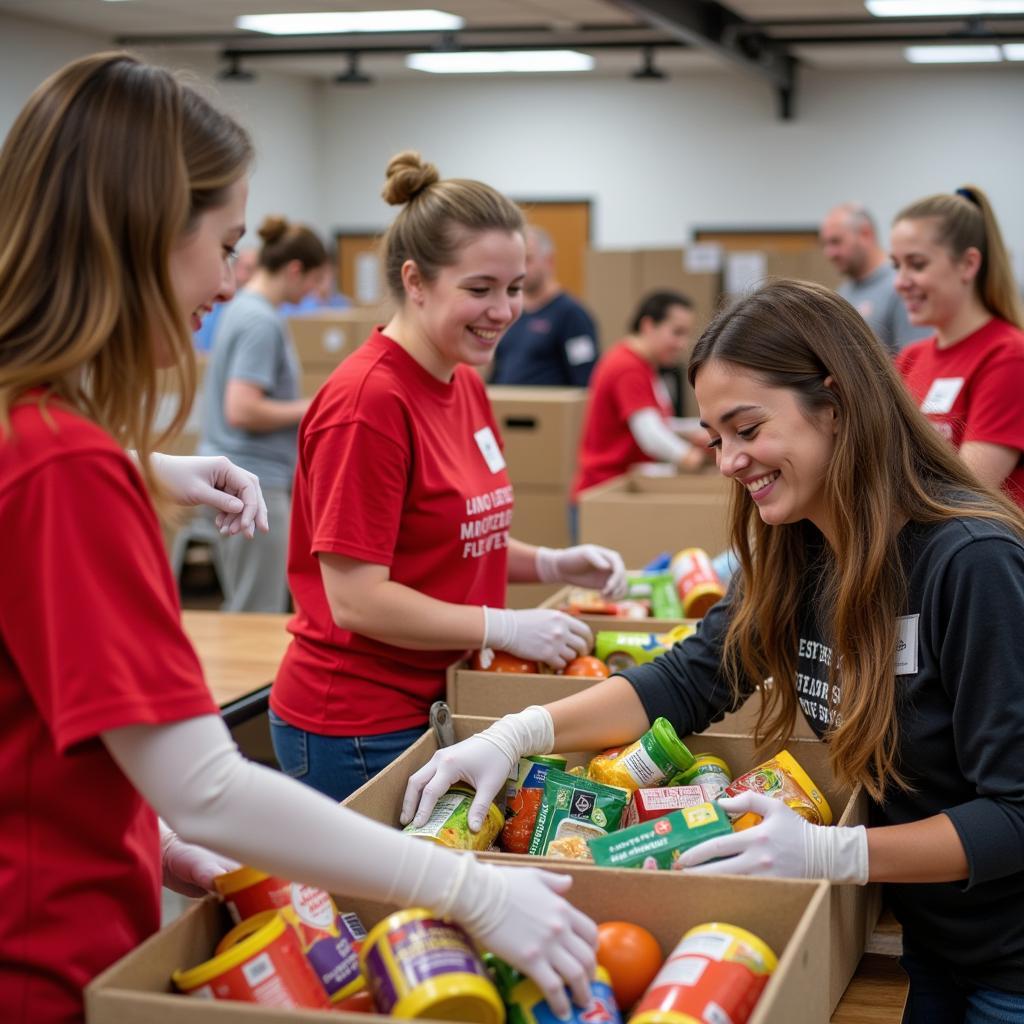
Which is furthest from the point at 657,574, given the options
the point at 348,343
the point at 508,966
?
the point at 348,343

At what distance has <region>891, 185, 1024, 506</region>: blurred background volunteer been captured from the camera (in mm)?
2902

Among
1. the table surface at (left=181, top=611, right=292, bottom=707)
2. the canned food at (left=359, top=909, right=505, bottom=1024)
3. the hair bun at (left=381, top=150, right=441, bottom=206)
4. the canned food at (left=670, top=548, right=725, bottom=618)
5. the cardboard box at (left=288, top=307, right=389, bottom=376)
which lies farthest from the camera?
the cardboard box at (left=288, top=307, right=389, bottom=376)

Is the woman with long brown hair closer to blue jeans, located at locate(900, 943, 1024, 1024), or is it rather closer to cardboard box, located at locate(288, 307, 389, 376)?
blue jeans, located at locate(900, 943, 1024, 1024)

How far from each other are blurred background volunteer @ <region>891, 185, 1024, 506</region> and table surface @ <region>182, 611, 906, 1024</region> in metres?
1.54

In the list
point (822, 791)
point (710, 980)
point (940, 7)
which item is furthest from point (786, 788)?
point (940, 7)

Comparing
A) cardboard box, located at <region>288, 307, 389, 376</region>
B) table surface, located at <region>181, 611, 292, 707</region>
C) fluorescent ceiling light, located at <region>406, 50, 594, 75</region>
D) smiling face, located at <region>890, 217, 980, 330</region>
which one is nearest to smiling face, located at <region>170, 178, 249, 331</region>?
table surface, located at <region>181, 611, 292, 707</region>

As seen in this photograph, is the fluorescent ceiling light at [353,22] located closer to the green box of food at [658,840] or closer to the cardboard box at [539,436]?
the cardboard box at [539,436]

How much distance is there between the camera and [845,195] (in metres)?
11.0

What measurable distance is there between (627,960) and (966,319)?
227cm

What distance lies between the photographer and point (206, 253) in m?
1.14

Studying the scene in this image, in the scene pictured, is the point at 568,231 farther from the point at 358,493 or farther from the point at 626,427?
the point at 358,493

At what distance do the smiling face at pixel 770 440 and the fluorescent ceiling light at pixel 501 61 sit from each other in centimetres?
842

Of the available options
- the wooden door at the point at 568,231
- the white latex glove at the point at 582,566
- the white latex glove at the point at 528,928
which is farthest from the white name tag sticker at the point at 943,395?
the wooden door at the point at 568,231

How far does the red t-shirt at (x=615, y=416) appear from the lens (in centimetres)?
462
